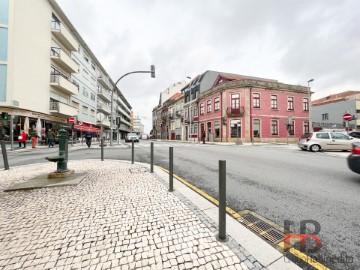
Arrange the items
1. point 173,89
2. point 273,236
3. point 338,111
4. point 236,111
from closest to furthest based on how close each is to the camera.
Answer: point 273,236 → point 236,111 → point 338,111 → point 173,89

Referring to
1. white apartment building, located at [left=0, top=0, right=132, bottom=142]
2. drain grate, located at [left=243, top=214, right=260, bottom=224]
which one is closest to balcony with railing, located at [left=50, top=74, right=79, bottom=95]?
white apartment building, located at [left=0, top=0, right=132, bottom=142]

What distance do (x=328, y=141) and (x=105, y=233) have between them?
15.6m

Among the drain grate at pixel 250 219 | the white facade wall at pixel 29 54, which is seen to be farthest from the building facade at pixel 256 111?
the drain grate at pixel 250 219

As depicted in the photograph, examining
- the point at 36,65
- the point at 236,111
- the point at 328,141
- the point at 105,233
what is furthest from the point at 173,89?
the point at 105,233

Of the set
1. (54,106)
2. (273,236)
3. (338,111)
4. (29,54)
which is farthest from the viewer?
(338,111)

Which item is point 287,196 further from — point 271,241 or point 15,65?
point 15,65

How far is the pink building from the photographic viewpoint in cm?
2655

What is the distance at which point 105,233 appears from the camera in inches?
87.0

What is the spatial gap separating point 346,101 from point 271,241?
51085mm

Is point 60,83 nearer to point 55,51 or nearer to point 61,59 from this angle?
point 61,59

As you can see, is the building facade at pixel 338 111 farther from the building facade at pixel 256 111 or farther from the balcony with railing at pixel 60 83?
the balcony with railing at pixel 60 83

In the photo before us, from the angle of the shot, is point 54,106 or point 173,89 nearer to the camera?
point 54,106

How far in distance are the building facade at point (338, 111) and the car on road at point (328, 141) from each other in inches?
1098

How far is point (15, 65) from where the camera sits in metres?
16.0
